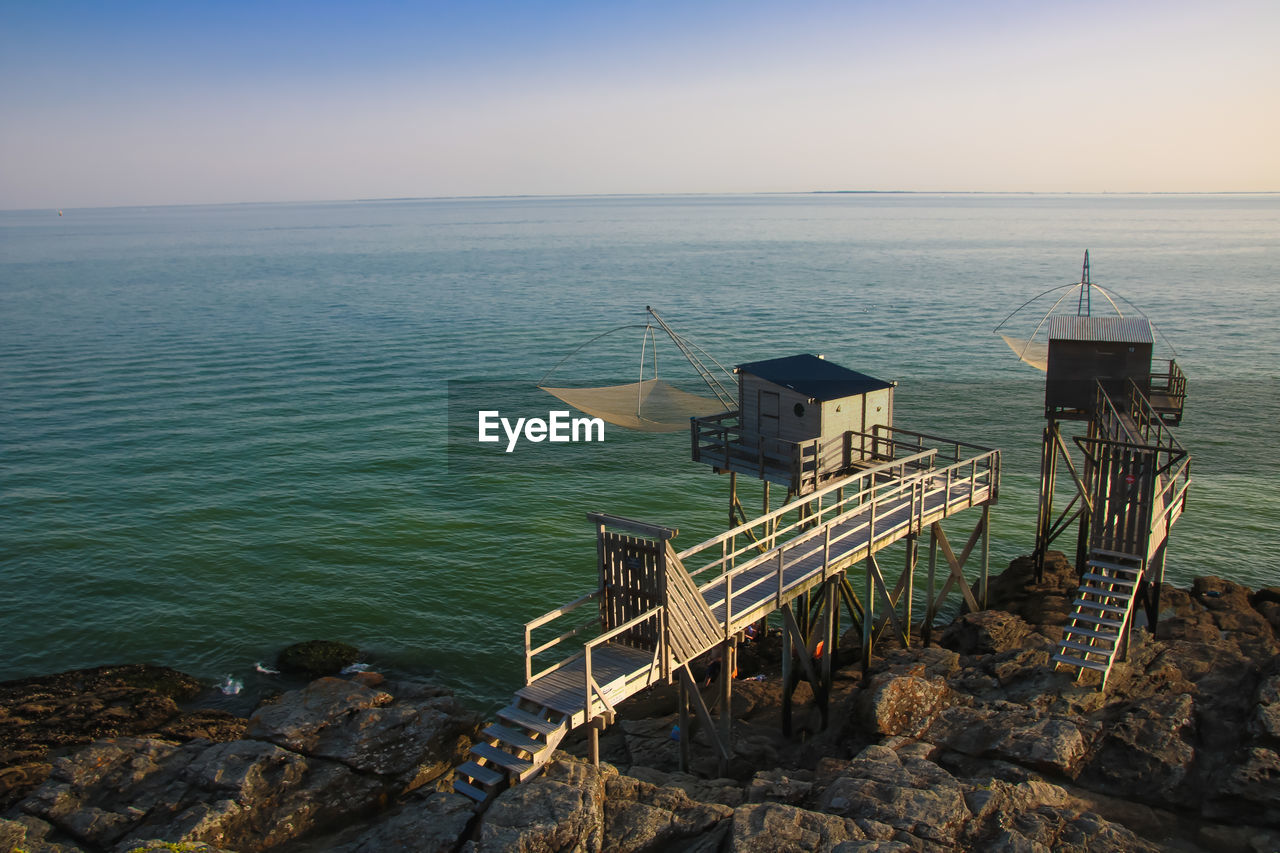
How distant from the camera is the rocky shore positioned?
473 inches

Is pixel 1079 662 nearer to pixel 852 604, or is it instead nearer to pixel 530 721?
pixel 852 604

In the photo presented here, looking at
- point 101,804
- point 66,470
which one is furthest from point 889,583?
point 66,470

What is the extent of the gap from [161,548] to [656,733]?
63.6 ft

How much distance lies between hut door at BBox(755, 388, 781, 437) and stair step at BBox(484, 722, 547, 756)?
36.0 feet

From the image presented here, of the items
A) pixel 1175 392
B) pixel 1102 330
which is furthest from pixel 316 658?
pixel 1175 392

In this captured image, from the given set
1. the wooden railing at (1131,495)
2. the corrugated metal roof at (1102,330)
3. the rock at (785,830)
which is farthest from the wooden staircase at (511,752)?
the corrugated metal roof at (1102,330)

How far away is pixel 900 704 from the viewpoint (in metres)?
16.3

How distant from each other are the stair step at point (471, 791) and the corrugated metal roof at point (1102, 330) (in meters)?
18.2

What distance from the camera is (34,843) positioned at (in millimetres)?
13398

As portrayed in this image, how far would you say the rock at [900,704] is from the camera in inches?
628

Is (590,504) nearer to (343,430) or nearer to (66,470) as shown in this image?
(343,430)

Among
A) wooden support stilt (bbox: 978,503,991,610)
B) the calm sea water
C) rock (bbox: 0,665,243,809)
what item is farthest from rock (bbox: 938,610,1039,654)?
rock (bbox: 0,665,243,809)

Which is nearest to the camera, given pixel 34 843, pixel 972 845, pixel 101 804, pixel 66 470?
pixel 972 845

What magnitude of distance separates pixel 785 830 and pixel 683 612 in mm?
4319
